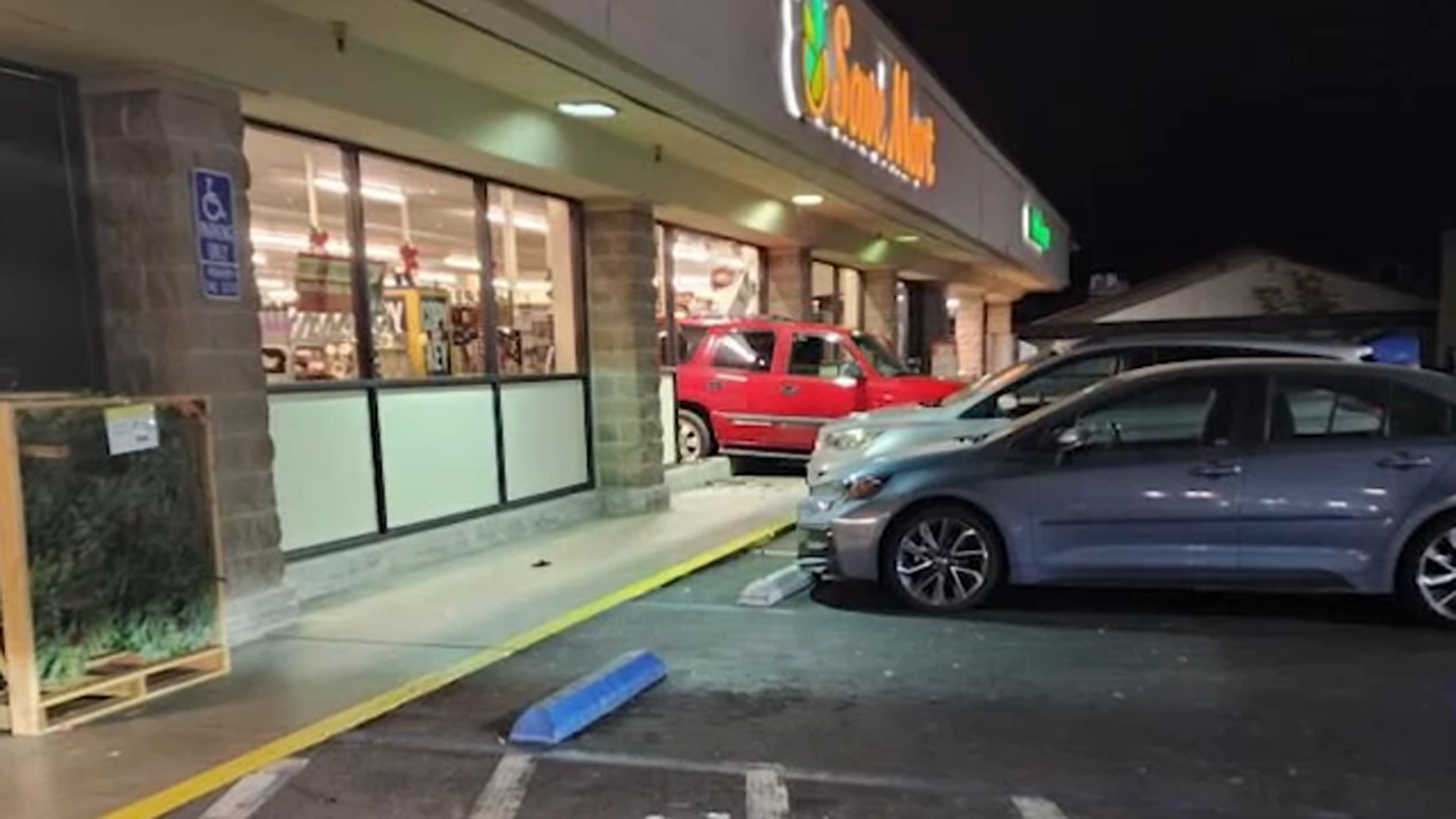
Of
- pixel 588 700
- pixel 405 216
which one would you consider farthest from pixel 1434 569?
pixel 405 216

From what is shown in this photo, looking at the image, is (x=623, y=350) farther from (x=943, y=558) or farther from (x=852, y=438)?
(x=943, y=558)

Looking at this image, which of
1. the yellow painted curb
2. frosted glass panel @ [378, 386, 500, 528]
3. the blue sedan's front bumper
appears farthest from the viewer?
frosted glass panel @ [378, 386, 500, 528]

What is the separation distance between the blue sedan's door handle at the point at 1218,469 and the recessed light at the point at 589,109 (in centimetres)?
475

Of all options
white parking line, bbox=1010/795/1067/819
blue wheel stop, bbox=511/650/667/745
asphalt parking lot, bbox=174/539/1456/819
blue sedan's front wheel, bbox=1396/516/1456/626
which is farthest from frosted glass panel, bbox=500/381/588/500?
blue sedan's front wheel, bbox=1396/516/1456/626

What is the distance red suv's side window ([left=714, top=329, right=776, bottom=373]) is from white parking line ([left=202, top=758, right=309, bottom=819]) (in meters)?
9.39

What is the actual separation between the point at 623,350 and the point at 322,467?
3.71 metres

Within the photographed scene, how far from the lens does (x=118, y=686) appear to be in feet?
17.3

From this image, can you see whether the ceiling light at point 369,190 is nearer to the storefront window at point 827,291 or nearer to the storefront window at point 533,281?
the storefront window at point 533,281

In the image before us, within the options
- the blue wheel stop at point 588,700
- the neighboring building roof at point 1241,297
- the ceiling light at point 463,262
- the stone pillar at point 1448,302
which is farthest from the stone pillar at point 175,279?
the neighboring building roof at point 1241,297

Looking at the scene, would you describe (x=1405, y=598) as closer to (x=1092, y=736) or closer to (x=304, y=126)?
(x=1092, y=736)

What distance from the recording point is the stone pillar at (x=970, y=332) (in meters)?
28.4

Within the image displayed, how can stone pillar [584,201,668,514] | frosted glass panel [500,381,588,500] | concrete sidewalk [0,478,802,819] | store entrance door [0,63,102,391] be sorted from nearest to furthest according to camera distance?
1. concrete sidewalk [0,478,802,819]
2. store entrance door [0,63,102,391]
3. frosted glass panel [500,381,588,500]
4. stone pillar [584,201,668,514]

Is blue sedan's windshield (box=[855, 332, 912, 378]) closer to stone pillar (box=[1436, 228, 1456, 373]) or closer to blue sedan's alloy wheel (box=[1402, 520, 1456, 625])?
blue sedan's alloy wheel (box=[1402, 520, 1456, 625])

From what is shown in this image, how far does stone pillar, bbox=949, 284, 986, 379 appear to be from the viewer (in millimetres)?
28391
